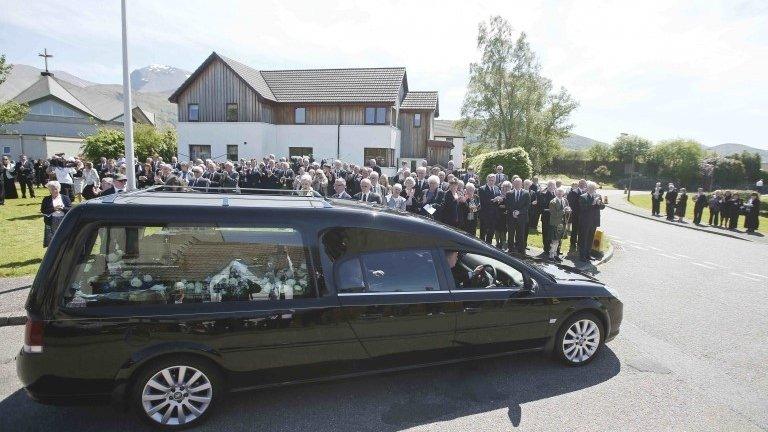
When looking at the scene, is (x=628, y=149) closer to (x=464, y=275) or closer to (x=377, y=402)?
(x=464, y=275)

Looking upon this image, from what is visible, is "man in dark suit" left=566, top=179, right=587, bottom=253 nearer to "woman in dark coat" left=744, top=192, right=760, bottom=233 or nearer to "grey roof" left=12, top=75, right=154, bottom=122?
"woman in dark coat" left=744, top=192, right=760, bottom=233

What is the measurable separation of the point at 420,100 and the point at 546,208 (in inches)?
1040

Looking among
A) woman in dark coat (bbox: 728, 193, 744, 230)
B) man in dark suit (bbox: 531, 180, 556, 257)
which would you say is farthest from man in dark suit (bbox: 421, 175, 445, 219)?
woman in dark coat (bbox: 728, 193, 744, 230)

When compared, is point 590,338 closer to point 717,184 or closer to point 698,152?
point 717,184

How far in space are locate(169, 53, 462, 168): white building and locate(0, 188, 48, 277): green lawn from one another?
15.8 meters

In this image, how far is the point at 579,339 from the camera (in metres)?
5.04

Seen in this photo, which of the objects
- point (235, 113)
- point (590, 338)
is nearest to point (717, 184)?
point (235, 113)

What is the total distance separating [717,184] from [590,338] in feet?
187

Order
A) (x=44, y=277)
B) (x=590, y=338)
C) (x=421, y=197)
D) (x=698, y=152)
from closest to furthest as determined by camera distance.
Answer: (x=44, y=277) < (x=590, y=338) < (x=421, y=197) < (x=698, y=152)

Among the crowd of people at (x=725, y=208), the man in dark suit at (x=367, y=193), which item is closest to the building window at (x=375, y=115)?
the crowd of people at (x=725, y=208)

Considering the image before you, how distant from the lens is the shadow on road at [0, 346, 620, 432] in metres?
3.81

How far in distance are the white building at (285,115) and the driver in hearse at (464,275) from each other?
86.1ft

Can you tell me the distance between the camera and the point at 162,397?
3.68 meters

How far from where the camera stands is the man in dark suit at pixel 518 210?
1052 cm
